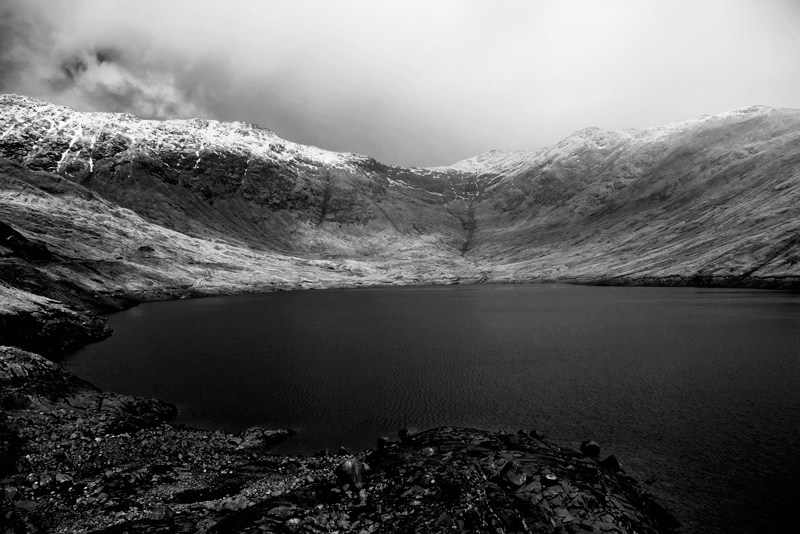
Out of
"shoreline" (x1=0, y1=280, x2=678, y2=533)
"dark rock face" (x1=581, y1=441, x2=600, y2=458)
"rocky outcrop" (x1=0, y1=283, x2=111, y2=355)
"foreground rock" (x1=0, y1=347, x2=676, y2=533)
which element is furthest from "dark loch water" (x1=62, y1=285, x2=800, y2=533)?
"rocky outcrop" (x1=0, y1=283, x2=111, y2=355)

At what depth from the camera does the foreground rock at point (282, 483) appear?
22.8m

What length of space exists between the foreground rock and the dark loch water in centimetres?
409

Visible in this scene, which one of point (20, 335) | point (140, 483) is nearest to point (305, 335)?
point (20, 335)

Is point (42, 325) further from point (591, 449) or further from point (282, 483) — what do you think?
point (591, 449)

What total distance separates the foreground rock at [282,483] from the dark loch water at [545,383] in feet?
13.4

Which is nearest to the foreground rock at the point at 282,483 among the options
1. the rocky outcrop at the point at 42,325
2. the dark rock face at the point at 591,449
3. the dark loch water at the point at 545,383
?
the dark rock face at the point at 591,449

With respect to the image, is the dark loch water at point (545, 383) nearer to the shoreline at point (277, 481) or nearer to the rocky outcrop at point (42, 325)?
the shoreline at point (277, 481)

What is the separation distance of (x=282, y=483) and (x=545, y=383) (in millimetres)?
33124

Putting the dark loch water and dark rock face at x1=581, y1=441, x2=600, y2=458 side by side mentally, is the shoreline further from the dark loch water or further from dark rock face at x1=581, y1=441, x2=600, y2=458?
the dark loch water

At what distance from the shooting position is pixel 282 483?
27.4m

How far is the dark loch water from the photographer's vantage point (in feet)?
97.8

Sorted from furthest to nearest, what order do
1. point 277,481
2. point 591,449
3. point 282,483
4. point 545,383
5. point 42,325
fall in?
1. point 42,325
2. point 545,383
3. point 591,449
4. point 277,481
5. point 282,483

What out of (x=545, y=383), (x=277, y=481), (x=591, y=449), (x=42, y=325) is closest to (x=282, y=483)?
(x=277, y=481)

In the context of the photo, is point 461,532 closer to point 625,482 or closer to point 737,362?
point 625,482
